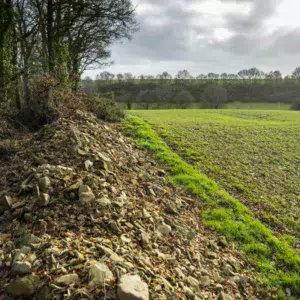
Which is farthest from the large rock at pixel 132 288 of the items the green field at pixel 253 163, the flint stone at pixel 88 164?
the green field at pixel 253 163

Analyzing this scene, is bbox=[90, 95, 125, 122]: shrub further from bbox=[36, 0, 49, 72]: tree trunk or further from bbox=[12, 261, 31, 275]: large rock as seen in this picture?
bbox=[12, 261, 31, 275]: large rock

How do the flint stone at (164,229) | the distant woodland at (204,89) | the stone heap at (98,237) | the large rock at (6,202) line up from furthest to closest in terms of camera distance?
the distant woodland at (204,89)
the flint stone at (164,229)
the large rock at (6,202)
the stone heap at (98,237)

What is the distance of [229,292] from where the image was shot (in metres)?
4.23

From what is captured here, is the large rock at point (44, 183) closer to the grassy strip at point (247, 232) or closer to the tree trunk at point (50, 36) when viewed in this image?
the grassy strip at point (247, 232)

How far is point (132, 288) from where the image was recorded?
9.73 ft

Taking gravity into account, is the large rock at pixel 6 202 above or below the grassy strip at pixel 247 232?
above

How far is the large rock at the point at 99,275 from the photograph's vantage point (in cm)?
295

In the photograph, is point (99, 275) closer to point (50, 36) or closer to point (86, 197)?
point (86, 197)

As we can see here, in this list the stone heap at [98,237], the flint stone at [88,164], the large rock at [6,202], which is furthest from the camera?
the flint stone at [88,164]

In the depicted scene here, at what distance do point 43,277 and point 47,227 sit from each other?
41.3 inches

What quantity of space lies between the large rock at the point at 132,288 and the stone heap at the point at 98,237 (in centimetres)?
1

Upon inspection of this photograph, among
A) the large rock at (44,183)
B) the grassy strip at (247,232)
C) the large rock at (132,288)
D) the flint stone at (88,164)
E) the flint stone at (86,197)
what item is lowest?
the grassy strip at (247,232)

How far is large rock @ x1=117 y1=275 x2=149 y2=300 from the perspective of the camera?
2.87m

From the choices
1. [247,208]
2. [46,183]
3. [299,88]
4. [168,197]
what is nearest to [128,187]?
[168,197]
